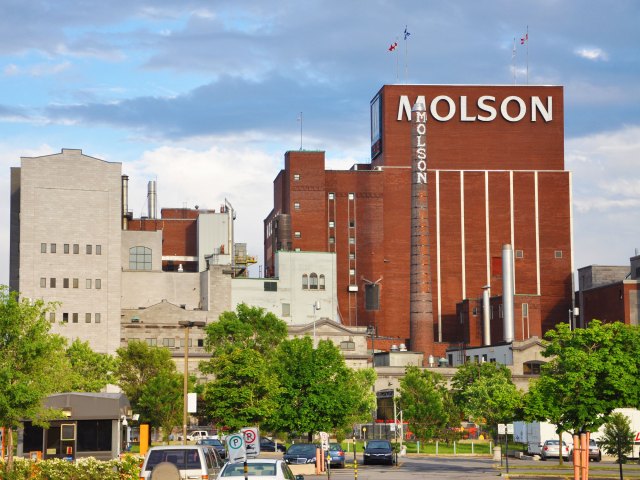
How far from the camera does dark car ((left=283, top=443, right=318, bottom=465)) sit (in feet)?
205

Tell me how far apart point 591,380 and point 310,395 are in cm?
2085

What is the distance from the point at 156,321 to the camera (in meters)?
142

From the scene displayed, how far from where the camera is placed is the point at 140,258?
505 ft

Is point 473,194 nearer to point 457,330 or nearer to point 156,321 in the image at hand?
point 457,330

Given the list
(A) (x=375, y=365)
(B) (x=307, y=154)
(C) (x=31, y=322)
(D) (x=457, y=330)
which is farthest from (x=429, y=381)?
(C) (x=31, y=322)

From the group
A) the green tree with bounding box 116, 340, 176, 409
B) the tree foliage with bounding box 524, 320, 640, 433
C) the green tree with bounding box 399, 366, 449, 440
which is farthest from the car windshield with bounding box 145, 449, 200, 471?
the green tree with bounding box 399, 366, 449, 440

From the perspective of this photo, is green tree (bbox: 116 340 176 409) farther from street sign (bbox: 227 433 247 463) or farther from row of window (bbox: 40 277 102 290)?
street sign (bbox: 227 433 247 463)

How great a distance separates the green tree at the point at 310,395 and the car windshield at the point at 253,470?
3794 centimetres

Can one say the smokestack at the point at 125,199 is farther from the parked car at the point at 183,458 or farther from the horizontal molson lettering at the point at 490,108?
the parked car at the point at 183,458

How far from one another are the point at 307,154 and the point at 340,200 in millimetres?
8085

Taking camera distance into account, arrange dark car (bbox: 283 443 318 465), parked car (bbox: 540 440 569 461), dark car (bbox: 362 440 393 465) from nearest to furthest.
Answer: dark car (bbox: 283 443 318 465)
dark car (bbox: 362 440 393 465)
parked car (bbox: 540 440 569 461)

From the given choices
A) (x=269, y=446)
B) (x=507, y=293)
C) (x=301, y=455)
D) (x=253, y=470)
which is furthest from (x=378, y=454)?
(x=507, y=293)

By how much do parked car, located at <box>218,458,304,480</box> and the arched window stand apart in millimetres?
125151

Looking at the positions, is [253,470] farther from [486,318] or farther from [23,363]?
[486,318]
